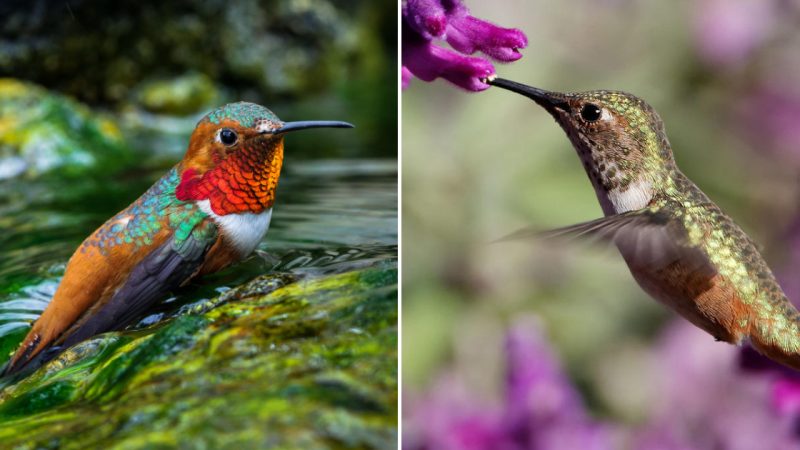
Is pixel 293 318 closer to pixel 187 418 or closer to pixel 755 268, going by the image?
pixel 187 418

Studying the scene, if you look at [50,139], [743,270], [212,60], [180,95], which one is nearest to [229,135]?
[743,270]

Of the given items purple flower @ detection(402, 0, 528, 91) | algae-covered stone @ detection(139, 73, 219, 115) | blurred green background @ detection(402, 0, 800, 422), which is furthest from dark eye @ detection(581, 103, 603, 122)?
algae-covered stone @ detection(139, 73, 219, 115)

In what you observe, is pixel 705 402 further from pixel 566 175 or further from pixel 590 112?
pixel 590 112

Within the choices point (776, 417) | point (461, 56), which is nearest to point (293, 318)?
point (461, 56)

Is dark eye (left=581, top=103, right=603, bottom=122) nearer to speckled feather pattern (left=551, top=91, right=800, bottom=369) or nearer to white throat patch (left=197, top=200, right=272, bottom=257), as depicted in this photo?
speckled feather pattern (left=551, top=91, right=800, bottom=369)

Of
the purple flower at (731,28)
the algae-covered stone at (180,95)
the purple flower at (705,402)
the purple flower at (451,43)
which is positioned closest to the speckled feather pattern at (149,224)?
the purple flower at (451,43)
